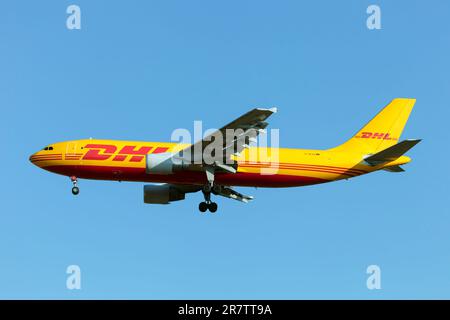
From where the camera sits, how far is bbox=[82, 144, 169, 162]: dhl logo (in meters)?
62.1

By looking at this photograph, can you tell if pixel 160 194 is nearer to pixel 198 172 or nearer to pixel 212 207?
pixel 212 207

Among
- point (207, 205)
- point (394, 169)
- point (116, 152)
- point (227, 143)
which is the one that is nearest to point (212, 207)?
point (207, 205)

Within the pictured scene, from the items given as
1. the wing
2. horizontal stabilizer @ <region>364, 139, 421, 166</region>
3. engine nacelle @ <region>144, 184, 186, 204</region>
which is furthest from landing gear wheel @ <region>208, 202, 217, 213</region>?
horizontal stabilizer @ <region>364, 139, 421, 166</region>

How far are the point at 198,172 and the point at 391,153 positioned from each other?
13.2 meters

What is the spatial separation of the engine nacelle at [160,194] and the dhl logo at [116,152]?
233 inches

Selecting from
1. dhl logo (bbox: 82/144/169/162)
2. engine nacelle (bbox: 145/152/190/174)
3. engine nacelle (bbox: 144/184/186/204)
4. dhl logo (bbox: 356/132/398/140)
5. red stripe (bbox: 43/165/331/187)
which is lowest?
engine nacelle (bbox: 144/184/186/204)

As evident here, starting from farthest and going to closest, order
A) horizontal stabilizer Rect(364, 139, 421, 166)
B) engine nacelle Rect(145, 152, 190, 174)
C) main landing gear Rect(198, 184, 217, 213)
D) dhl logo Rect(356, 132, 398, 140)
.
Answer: dhl logo Rect(356, 132, 398, 140) → main landing gear Rect(198, 184, 217, 213) → engine nacelle Rect(145, 152, 190, 174) → horizontal stabilizer Rect(364, 139, 421, 166)

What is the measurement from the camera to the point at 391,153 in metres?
61.5

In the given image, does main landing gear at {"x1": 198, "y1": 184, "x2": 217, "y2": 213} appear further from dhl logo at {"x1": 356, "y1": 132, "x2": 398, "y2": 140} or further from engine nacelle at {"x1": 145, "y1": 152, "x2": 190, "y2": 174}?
dhl logo at {"x1": 356, "y1": 132, "x2": 398, "y2": 140}

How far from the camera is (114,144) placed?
6288 centimetres

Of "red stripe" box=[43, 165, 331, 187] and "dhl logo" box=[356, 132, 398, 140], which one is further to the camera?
"dhl logo" box=[356, 132, 398, 140]

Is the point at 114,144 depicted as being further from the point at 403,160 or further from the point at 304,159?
the point at 403,160

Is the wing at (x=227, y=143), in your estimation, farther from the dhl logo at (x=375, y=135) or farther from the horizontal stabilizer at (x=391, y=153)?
the dhl logo at (x=375, y=135)

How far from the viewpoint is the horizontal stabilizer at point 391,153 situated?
196ft
